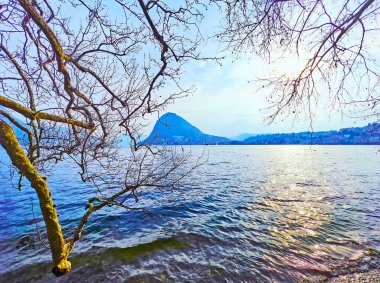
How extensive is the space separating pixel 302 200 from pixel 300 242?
9.08 metres

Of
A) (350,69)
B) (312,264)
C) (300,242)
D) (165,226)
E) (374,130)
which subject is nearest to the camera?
(350,69)

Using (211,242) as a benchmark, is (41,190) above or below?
above

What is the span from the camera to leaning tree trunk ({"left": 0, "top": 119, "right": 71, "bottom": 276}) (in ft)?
9.82

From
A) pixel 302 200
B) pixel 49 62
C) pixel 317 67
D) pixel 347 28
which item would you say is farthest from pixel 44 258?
pixel 302 200

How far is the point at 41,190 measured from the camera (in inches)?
126

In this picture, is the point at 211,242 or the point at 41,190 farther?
the point at 211,242

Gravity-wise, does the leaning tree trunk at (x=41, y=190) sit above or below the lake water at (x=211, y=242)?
above

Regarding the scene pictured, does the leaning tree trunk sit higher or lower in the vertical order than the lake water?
higher

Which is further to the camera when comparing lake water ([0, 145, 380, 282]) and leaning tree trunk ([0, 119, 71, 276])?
lake water ([0, 145, 380, 282])

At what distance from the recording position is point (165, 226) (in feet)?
40.7

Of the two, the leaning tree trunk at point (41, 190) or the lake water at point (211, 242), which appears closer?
the leaning tree trunk at point (41, 190)

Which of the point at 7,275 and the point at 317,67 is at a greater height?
the point at 317,67

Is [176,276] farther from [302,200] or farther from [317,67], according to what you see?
[302,200]

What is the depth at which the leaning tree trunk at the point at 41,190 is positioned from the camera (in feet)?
9.82
